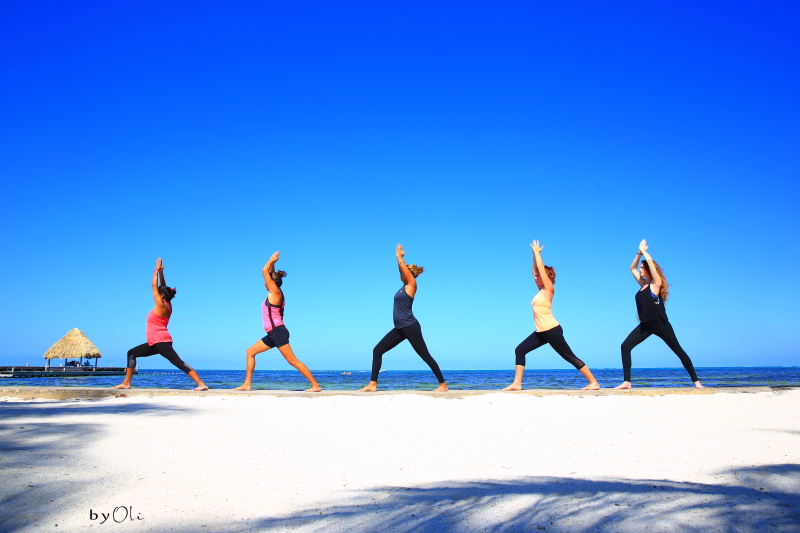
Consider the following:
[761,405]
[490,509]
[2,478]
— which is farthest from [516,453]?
[761,405]

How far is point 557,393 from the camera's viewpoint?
7215mm

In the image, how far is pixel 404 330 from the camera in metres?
8.28

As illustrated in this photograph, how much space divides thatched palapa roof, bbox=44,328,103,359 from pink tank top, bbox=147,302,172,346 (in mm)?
37396

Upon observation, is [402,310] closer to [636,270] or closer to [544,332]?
[544,332]

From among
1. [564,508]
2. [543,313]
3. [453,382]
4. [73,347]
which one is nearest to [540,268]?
[543,313]

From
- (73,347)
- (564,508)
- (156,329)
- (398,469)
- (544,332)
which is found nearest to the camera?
(564,508)

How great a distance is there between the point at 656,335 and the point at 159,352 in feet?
25.8

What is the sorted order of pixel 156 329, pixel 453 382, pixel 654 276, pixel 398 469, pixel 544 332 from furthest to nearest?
pixel 453 382 → pixel 156 329 → pixel 654 276 → pixel 544 332 → pixel 398 469

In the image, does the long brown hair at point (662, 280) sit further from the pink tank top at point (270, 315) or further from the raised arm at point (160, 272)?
the raised arm at point (160, 272)

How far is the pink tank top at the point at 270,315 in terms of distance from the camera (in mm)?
8344

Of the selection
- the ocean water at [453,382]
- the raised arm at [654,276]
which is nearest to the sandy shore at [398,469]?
the raised arm at [654,276]

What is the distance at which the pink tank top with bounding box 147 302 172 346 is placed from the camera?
853 cm

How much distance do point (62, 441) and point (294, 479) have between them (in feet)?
6.63

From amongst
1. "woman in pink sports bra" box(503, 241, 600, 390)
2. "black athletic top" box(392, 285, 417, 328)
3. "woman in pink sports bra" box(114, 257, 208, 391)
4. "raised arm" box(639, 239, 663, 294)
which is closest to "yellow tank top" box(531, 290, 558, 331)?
"woman in pink sports bra" box(503, 241, 600, 390)
